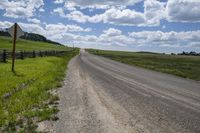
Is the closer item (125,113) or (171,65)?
(125,113)

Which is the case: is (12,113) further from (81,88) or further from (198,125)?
(81,88)

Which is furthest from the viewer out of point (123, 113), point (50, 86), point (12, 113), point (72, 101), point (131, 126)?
point (50, 86)

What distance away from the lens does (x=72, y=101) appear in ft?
37.9

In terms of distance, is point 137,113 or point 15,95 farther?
point 15,95

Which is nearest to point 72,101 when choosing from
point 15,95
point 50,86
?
point 15,95

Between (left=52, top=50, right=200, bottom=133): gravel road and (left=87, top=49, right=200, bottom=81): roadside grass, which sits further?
(left=87, top=49, right=200, bottom=81): roadside grass

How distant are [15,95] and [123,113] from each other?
14.1 ft

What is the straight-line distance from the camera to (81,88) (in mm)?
15250

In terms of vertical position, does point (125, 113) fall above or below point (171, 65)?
above

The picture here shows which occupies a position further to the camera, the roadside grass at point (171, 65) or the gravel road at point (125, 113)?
the roadside grass at point (171, 65)

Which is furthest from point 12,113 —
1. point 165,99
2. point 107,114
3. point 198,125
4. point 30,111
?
Result: point 165,99

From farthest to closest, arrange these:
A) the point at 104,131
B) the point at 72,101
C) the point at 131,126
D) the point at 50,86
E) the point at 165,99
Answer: the point at 50,86
the point at 165,99
the point at 72,101
the point at 131,126
the point at 104,131

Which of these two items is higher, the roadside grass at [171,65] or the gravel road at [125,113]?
the gravel road at [125,113]

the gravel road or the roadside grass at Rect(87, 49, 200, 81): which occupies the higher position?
the gravel road
